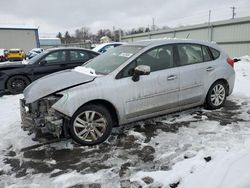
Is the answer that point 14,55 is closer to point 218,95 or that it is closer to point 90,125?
point 218,95

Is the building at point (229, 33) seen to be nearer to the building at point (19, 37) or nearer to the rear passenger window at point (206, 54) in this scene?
the rear passenger window at point (206, 54)

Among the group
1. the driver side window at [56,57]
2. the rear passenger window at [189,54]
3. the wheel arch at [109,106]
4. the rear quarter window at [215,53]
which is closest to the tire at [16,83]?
the driver side window at [56,57]

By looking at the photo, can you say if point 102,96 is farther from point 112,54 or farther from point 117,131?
point 112,54

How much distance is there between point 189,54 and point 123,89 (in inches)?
71.7

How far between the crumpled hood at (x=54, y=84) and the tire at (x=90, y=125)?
46 cm

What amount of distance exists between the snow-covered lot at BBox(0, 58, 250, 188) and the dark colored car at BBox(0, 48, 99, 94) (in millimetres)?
3623

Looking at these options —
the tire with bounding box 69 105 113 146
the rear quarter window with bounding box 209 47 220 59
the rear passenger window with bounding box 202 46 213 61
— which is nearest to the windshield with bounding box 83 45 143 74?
the tire with bounding box 69 105 113 146

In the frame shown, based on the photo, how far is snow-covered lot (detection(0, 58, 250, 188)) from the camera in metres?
3.29

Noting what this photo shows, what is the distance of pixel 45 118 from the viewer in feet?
13.7

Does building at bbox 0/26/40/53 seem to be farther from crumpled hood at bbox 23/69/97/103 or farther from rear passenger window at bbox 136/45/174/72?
rear passenger window at bbox 136/45/174/72

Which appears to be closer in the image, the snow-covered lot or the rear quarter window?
the snow-covered lot

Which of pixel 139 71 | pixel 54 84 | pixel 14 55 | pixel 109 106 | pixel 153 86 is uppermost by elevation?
pixel 14 55

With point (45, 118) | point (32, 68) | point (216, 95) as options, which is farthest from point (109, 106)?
point (32, 68)

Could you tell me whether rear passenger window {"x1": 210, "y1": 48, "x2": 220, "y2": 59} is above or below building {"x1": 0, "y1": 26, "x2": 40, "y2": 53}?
below
